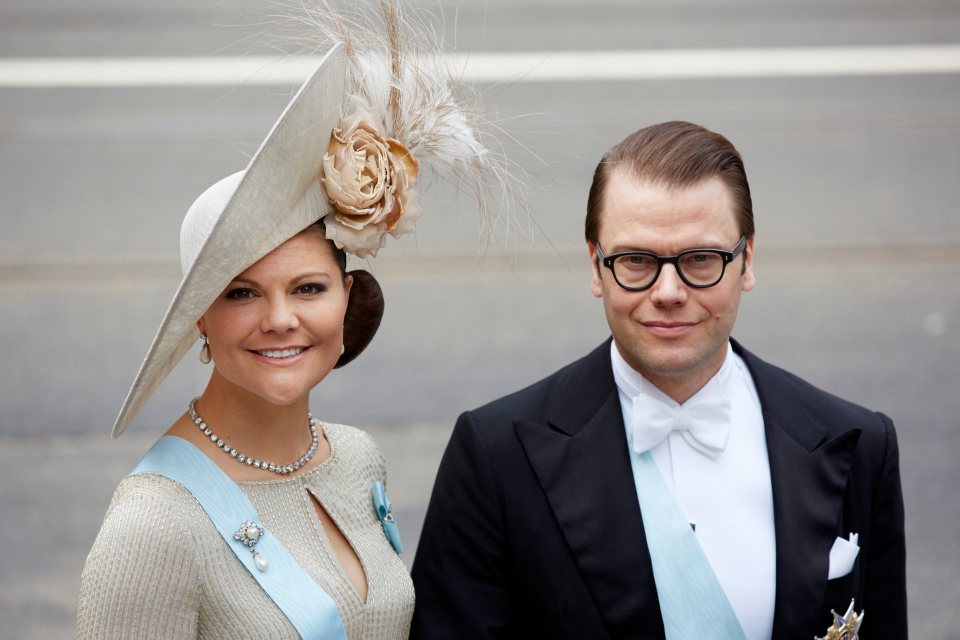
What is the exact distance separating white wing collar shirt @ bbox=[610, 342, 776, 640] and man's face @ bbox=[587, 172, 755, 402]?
129 mm

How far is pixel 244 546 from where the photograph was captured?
2662mm

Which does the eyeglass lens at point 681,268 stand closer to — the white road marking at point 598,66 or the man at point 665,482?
the man at point 665,482

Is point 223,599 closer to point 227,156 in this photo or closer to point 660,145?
point 660,145

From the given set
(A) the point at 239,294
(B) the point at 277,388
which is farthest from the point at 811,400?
(A) the point at 239,294

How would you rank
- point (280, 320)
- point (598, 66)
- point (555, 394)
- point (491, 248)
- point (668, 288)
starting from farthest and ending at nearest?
1. point (598, 66)
2. point (491, 248)
3. point (555, 394)
4. point (668, 288)
5. point (280, 320)

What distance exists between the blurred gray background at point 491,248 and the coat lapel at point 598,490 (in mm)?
2881

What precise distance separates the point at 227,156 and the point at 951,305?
4985 millimetres

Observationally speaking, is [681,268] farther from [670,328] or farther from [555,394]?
[555,394]

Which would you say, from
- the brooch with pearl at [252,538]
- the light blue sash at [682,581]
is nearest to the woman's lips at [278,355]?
the brooch with pearl at [252,538]

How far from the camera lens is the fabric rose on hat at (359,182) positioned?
2729 mm

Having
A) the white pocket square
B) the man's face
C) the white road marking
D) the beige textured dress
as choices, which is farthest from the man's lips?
the white road marking

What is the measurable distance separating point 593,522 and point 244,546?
2.64 feet

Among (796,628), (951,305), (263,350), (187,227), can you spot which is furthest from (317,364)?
(951,305)

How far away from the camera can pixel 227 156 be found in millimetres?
9133
